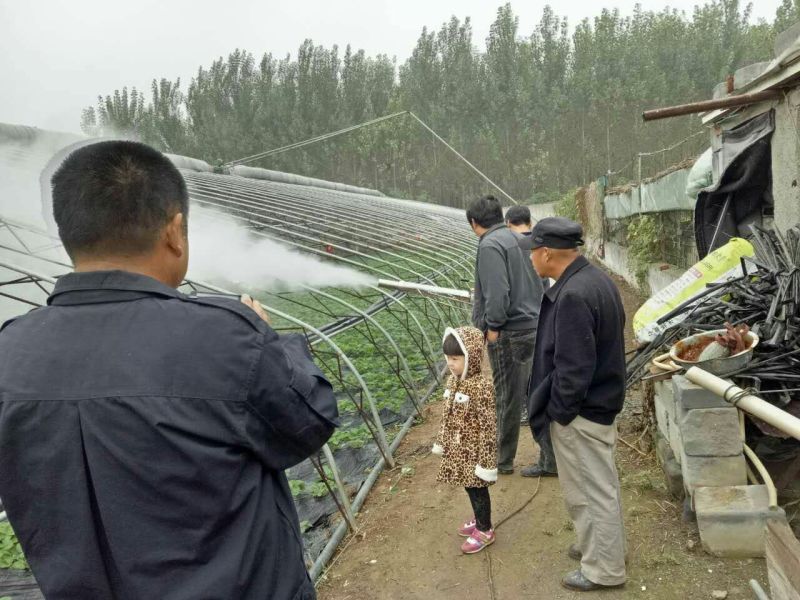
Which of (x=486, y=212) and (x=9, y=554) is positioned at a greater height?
(x=486, y=212)

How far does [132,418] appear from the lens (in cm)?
118

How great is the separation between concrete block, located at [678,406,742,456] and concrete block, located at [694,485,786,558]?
22cm

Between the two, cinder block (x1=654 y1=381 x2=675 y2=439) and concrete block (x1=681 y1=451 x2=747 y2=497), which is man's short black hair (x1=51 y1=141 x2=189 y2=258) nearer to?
concrete block (x1=681 y1=451 x2=747 y2=497)

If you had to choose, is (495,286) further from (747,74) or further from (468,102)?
(468,102)

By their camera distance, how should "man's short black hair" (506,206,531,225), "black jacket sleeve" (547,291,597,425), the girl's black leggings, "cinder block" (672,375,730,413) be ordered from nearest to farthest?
1. "black jacket sleeve" (547,291,597,425)
2. "cinder block" (672,375,730,413)
3. the girl's black leggings
4. "man's short black hair" (506,206,531,225)

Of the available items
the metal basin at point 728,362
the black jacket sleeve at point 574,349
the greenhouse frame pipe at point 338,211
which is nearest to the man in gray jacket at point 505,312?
the metal basin at point 728,362

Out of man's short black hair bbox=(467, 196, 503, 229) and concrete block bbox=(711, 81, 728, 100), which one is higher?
concrete block bbox=(711, 81, 728, 100)

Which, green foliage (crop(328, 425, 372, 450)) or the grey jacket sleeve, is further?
green foliage (crop(328, 425, 372, 450))

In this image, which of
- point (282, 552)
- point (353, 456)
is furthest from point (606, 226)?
point (282, 552)

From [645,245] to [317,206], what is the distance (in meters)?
6.04

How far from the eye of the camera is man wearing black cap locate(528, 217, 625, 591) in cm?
272

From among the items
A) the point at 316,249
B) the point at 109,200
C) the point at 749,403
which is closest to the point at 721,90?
the point at 749,403

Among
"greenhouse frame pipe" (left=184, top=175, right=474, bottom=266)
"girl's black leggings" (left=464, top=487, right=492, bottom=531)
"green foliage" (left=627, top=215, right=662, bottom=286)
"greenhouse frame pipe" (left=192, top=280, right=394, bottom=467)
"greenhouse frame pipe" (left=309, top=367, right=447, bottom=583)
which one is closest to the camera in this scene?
"girl's black leggings" (left=464, top=487, right=492, bottom=531)

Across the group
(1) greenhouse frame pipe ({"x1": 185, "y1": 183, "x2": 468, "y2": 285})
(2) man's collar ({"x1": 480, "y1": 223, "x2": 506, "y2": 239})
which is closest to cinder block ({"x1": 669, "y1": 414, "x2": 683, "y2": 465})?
(2) man's collar ({"x1": 480, "y1": 223, "x2": 506, "y2": 239})
